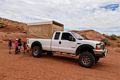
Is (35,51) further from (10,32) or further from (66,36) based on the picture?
(10,32)

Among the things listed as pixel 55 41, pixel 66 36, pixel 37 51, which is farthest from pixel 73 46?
pixel 37 51

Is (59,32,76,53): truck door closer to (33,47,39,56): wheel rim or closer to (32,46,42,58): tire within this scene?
(32,46,42,58): tire

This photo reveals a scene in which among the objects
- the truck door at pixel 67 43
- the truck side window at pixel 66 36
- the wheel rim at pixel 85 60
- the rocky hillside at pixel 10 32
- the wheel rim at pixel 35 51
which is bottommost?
the wheel rim at pixel 85 60

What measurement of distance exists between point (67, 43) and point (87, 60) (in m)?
1.93

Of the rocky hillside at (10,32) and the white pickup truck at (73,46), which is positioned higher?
the rocky hillside at (10,32)

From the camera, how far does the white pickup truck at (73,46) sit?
11.1 m

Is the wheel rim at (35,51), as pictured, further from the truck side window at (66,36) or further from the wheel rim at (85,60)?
the wheel rim at (85,60)

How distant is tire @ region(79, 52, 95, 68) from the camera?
11.0m

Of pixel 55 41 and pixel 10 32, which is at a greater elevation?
pixel 10 32

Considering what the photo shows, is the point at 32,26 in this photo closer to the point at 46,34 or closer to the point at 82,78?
the point at 46,34

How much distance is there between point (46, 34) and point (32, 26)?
1597 millimetres

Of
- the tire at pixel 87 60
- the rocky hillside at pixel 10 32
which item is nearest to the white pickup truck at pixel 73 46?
the tire at pixel 87 60

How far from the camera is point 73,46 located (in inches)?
477

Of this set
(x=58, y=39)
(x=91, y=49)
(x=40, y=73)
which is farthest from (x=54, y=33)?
(x=40, y=73)
